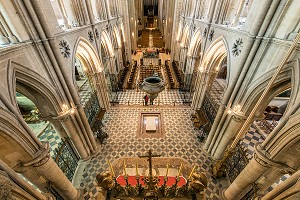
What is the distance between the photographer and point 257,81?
5.69 metres

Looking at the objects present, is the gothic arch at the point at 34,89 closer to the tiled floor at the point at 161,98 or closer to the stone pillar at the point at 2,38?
the stone pillar at the point at 2,38

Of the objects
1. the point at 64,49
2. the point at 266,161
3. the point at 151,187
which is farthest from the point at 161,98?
the point at 151,187

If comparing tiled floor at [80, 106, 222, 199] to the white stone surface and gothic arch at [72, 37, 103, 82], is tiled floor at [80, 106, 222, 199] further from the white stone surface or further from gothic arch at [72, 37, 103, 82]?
gothic arch at [72, 37, 103, 82]

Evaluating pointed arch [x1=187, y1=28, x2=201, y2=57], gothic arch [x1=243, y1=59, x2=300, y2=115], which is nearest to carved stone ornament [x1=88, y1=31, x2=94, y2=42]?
pointed arch [x1=187, y1=28, x2=201, y2=57]

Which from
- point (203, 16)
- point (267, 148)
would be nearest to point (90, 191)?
point (267, 148)

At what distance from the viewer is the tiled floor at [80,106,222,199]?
8086 millimetres

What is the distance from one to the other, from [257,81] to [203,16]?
9124mm

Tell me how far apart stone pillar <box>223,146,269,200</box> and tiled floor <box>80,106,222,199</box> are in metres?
1.29

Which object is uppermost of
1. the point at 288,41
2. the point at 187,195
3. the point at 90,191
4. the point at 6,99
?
the point at 288,41

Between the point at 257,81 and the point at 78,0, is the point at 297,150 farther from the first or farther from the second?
the point at 78,0

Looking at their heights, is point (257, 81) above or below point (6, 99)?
below

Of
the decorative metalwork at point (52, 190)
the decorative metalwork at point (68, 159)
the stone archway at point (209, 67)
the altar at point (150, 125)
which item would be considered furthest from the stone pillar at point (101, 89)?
the stone archway at point (209, 67)

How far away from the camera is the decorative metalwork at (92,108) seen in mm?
11039

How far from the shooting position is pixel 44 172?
523 cm
